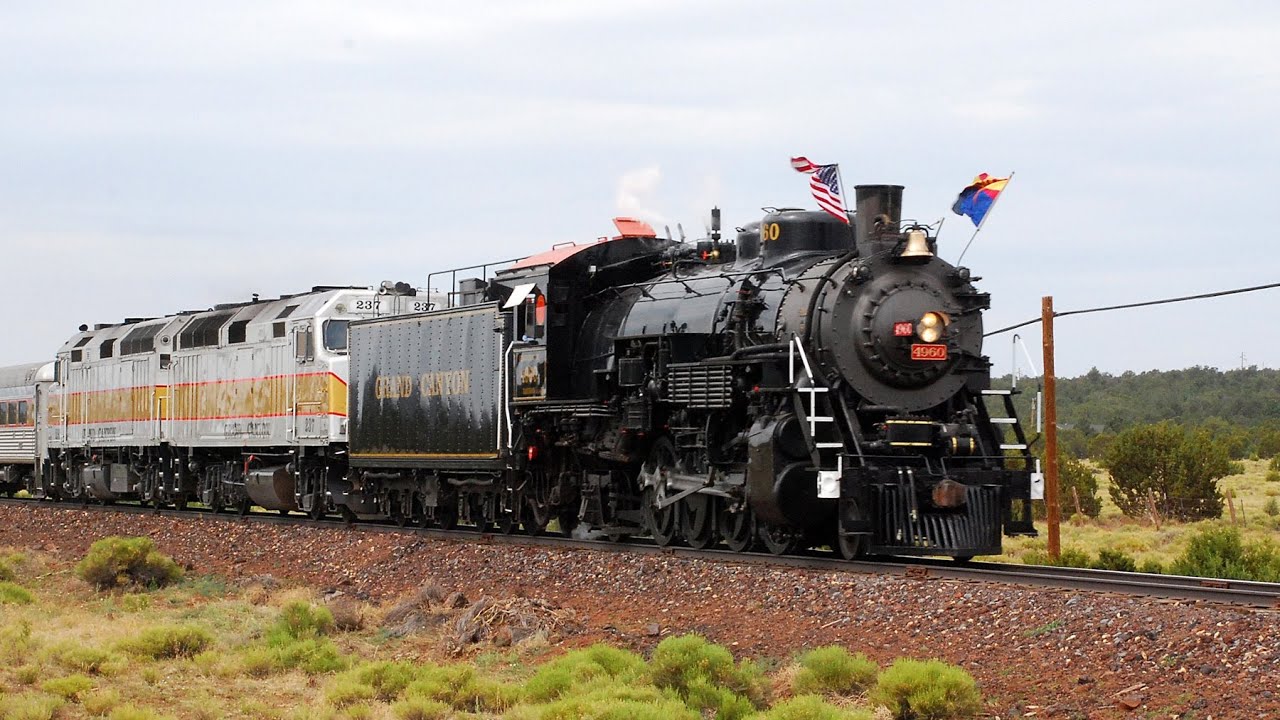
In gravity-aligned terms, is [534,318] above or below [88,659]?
above

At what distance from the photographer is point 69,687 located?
13.2 meters

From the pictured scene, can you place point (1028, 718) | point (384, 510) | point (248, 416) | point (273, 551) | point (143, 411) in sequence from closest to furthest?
1. point (1028, 718)
2. point (273, 551)
3. point (384, 510)
4. point (248, 416)
5. point (143, 411)

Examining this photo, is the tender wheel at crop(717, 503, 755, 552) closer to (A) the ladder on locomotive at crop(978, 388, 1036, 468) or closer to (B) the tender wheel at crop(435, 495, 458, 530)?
(A) the ladder on locomotive at crop(978, 388, 1036, 468)

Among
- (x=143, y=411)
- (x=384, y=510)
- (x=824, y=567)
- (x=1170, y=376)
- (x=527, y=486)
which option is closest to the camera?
(x=824, y=567)

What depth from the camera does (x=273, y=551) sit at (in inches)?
945

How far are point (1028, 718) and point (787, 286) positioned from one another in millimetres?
8075

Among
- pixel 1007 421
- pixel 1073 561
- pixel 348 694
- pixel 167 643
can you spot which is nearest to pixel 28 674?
pixel 167 643

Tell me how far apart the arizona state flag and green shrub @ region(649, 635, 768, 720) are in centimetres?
759

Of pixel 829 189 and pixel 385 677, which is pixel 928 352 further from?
pixel 385 677

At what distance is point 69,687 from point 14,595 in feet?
25.8

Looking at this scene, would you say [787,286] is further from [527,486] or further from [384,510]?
[384,510]

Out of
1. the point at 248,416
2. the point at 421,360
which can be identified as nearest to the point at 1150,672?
the point at 421,360

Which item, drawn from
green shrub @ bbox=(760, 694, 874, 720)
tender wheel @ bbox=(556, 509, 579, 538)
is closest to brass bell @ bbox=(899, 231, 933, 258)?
green shrub @ bbox=(760, 694, 874, 720)

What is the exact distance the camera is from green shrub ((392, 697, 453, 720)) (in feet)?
39.8
